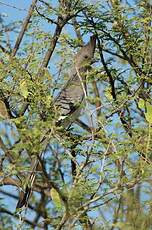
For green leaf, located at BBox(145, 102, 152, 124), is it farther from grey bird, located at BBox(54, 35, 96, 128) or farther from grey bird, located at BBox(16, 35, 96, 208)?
grey bird, located at BBox(54, 35, 96, 128)

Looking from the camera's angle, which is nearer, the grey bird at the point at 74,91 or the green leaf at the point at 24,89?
the green leaf at the point at 24,89

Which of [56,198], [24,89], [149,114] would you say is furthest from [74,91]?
[56,198]

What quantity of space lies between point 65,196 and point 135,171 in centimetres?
45

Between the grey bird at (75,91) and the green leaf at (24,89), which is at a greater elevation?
the grey bird at (75,91)

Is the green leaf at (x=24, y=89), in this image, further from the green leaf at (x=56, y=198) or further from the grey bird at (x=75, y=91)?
the green leaf at (x=56, y=198)

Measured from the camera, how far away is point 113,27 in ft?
15.2

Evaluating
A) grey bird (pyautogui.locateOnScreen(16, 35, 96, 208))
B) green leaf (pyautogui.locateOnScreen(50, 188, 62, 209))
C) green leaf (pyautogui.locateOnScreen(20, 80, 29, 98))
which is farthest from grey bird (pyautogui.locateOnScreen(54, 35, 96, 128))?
green leaf (pyautogui.locateOnScreen(50, 188, 62, 209))

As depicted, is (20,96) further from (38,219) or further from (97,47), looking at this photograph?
(97,47)

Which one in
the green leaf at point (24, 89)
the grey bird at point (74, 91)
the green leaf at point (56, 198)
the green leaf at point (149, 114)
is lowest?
the green leaf at point (56, 198)

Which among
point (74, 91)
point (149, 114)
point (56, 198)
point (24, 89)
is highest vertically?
point (74, 91)

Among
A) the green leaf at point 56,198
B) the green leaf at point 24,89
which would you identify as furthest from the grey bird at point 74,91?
the green leaf at point 56,198

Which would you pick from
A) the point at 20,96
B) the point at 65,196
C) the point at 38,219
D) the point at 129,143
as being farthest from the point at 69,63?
the point at 65,196

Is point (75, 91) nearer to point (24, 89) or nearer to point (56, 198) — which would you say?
point (24, 89)

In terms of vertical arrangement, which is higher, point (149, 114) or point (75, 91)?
point (75, 91)
